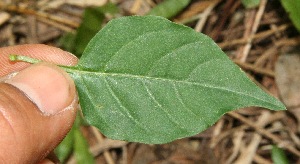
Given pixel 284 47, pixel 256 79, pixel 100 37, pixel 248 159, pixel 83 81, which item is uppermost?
pixel 100 37

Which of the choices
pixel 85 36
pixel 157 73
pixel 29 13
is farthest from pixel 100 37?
pixel 29 13

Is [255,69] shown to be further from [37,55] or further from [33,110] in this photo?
[33,110]

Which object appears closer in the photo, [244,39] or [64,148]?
[64,148]

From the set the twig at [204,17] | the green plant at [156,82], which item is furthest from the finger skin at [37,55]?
the twig at [204,17]

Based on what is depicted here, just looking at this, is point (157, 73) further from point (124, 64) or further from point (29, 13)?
point (29, 13)

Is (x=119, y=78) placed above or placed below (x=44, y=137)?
above

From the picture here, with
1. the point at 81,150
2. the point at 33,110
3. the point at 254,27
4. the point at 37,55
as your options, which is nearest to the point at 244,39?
the point at 254,27
